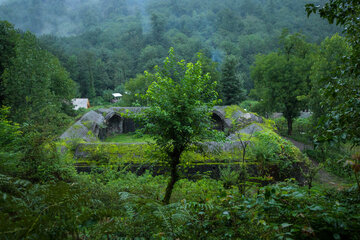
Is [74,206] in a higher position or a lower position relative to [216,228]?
higher

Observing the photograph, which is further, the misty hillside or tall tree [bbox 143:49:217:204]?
the misty hillside

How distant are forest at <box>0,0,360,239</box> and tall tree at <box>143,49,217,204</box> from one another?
3cm

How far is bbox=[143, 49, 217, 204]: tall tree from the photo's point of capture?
17.0 feet

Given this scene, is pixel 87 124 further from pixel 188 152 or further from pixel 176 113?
pixel 176 113

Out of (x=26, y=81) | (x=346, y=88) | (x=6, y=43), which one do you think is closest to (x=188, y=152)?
(x=346, y=88)

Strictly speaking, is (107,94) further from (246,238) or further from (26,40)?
(246,238)

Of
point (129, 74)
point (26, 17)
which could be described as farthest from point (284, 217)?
point (26, 17)

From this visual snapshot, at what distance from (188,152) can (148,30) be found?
94.9 m

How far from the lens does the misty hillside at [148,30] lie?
57.0m

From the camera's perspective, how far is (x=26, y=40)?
50.4 feet

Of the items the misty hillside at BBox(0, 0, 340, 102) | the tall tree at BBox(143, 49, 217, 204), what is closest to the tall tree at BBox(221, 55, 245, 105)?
the misty hillside at BBox(0, 0, 340, 102)

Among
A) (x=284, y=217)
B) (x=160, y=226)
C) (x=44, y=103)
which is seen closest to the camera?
(x=284, y=217)

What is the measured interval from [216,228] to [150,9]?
122129 millimetres

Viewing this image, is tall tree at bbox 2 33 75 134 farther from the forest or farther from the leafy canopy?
the leafy canopy
